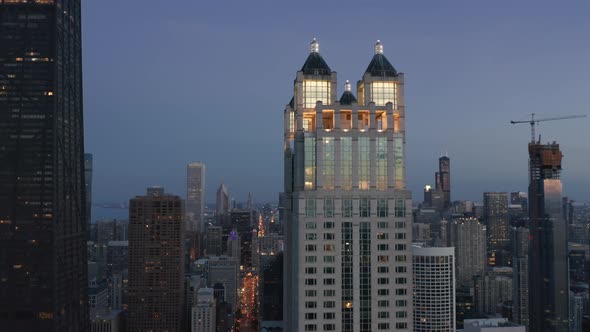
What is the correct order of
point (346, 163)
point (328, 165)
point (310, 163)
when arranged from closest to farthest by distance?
1. point (328, 165)
2. point (346, 163)
3. point (310, 163)

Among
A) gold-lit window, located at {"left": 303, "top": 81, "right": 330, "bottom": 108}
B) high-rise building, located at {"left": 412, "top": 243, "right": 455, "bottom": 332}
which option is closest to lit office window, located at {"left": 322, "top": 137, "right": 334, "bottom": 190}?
gold-lit window, located at {"left": 303, "top": 81, "right": 330, "bottom": 108}

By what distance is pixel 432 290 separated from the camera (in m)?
158

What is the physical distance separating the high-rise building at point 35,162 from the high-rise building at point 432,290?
8252 cm

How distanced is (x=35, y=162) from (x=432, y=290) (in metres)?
96.9

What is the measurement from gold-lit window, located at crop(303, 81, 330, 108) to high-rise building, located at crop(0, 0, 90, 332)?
264 ft

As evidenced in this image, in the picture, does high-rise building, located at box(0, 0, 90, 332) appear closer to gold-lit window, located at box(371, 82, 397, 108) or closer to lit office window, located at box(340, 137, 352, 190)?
gold-lit window, located at box(371, 82, 397, 108)

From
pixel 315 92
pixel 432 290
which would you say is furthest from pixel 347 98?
pixel 432 290

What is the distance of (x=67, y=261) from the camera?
121312 millimetres

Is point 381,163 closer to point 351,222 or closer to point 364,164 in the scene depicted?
point 364,164

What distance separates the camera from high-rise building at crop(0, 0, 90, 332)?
11281cm

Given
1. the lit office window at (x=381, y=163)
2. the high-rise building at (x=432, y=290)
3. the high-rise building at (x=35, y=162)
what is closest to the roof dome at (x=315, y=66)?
the lit office window at (x=381, y=163)

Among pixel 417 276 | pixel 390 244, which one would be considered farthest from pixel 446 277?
pixel 390 244

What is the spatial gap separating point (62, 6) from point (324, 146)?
89.0m

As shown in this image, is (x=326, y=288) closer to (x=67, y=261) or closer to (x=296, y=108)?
(x=296, y=108)
